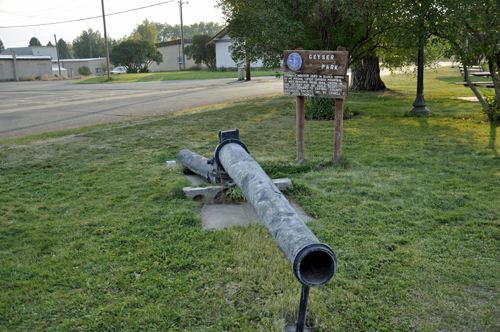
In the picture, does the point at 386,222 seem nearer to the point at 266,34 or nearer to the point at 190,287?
the point at 190,287

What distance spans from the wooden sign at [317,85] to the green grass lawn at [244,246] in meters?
1.12

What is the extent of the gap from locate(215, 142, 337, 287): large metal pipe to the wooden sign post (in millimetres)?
3119

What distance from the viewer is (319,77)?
6305 mm

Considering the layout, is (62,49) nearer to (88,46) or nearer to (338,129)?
(88,46)

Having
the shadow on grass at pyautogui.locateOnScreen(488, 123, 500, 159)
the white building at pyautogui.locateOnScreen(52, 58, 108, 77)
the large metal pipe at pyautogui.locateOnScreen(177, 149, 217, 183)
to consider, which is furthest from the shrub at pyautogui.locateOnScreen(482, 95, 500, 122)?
the white building at pyautogui.locateOnScreen(52, 58, 108, 77)

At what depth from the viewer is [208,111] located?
12.5 m

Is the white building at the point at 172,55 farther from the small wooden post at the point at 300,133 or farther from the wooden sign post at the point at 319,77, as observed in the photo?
the wooden sign post at the point at 319,77

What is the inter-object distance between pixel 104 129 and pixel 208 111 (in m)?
3.75

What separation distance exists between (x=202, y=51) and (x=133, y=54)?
8.45 meters

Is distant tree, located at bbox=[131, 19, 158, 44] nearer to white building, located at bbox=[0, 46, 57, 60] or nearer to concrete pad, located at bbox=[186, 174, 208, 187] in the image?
white building, located at bbox=[0, 46, 57, 60]

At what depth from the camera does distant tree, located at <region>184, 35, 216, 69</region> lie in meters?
48.1

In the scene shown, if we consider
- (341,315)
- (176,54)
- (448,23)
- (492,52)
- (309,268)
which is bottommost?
(341,315)

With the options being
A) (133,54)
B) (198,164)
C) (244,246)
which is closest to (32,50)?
(133,54)

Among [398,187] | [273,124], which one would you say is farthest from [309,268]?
[273,124]
